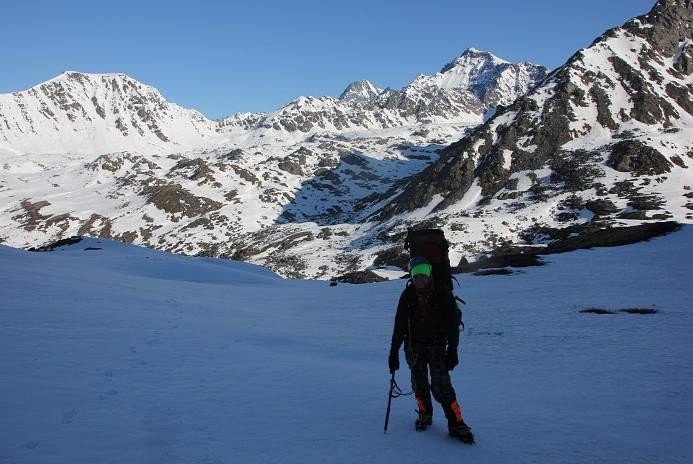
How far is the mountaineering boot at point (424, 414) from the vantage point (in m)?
7.27

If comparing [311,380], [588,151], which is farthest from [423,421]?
[588,151]

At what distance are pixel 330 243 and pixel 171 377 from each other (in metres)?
120

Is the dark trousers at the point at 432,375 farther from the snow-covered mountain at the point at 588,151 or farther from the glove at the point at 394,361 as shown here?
the snow-covered mountain at the point at 588,151

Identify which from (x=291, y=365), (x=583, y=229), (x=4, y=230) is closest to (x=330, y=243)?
(x=583, y=229)

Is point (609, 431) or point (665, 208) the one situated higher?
point (665, 208)

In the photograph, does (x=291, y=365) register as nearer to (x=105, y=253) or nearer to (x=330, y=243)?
(x=105, y=253)

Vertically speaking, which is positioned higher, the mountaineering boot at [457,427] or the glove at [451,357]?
the glove at [451,357]

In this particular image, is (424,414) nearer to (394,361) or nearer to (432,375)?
(432,375)

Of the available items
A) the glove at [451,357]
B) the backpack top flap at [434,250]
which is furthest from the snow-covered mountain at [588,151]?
the glove at [451,357]

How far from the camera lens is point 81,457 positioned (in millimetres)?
5398

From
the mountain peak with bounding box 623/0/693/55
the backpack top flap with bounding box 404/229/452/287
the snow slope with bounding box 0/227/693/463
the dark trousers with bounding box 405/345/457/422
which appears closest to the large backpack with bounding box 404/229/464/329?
the backpack top flap with bounding box 404/229/452/287

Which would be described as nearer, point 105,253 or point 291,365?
point 291,365

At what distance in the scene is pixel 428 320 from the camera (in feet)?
23.6

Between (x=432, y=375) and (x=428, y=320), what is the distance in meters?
0.88
